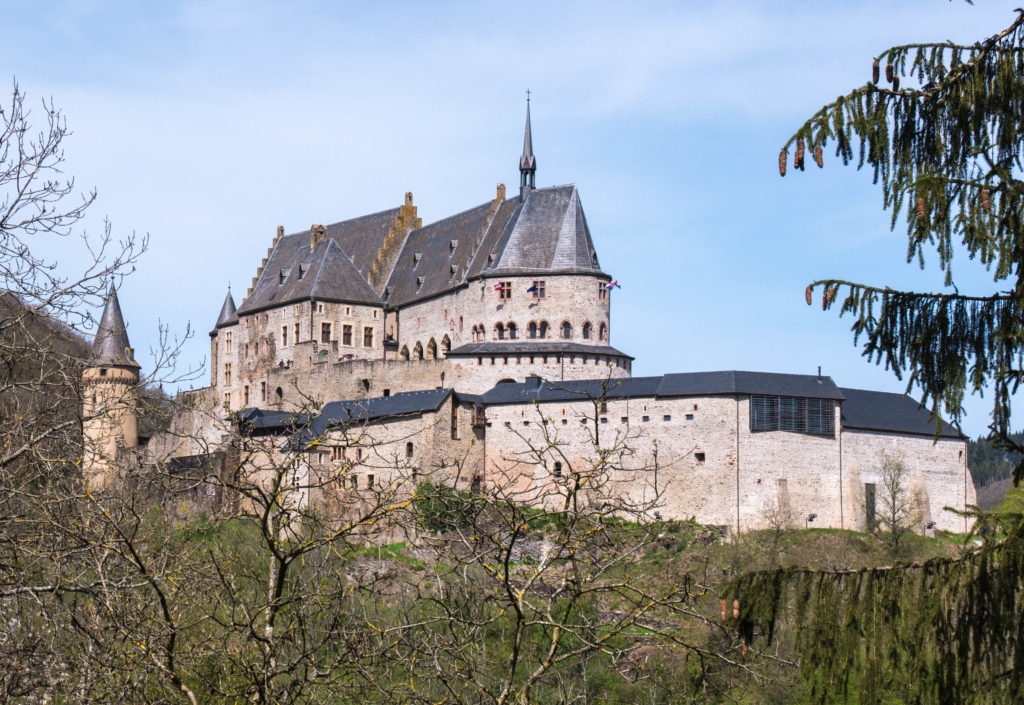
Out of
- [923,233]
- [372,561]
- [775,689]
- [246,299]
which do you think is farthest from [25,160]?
[246,299]

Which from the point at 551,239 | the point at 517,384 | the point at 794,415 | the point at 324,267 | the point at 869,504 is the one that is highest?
the point at 551,239

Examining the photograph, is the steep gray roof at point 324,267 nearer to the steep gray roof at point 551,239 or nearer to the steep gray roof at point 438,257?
the steep gray roof at point 438,257

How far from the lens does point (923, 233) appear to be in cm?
623

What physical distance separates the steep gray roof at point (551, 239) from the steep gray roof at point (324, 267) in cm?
810

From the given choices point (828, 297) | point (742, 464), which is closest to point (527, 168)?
point (742, 464)

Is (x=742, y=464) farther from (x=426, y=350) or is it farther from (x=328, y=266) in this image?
(x=328, y=266)

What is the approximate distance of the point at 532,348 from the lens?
49.6m

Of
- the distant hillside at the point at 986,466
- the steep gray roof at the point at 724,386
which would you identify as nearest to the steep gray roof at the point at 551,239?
the steep gray roof at the point at 724,386

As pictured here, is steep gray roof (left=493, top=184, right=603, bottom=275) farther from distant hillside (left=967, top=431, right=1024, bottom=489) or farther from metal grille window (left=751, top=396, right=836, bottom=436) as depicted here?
→ distant hillside (left=967, top=431, right=1024, bottom=489)

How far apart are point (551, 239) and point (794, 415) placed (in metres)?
15.6

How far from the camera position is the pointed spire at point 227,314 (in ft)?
207

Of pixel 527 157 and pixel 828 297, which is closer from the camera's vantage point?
pixel 828 297

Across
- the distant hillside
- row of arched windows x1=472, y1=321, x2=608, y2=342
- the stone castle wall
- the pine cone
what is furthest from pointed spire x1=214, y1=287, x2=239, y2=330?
the distant hillside

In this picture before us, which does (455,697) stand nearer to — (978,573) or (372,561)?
(978,573)
